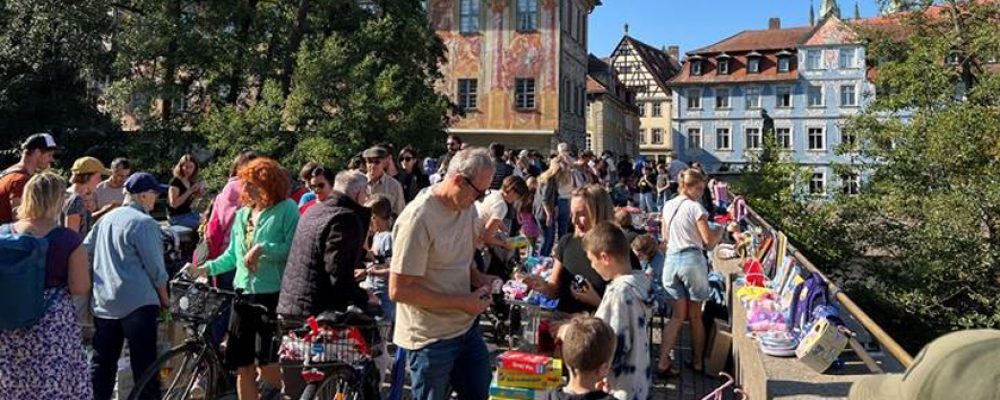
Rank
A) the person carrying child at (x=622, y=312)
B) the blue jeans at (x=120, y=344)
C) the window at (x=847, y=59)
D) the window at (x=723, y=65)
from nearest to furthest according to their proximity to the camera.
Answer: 1. the person carrying child at (x=622, y=312)
2. the blue jeans at (x=120, y=344)
3. the window at (x=847, y=59)
4. the window at (x=723, y=65)

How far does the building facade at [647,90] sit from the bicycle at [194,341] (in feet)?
240

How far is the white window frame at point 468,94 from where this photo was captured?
38219mm

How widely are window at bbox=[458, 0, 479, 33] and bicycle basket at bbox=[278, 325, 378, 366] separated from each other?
3443cm

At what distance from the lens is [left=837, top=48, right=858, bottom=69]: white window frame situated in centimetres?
6053

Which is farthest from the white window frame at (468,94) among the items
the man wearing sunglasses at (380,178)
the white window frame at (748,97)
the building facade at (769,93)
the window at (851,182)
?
the white window frame at (748,97)

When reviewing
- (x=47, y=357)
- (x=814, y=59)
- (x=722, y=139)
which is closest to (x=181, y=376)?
(x=47, y=357)

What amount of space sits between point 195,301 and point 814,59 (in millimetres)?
63996

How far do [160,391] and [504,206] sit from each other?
13.6 ft

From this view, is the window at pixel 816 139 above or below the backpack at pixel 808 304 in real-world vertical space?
above

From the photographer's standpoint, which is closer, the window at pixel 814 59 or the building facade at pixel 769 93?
the building facade at pixel 769 93

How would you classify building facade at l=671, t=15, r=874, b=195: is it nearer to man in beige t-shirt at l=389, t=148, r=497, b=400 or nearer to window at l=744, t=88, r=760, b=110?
window at l=744, t=88, r=760, b=110

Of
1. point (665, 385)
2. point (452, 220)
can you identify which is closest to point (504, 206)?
point (665, 385)

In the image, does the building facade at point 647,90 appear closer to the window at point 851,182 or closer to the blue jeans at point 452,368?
the window at point 851,182

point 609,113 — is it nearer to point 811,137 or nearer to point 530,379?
point 811,137
